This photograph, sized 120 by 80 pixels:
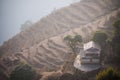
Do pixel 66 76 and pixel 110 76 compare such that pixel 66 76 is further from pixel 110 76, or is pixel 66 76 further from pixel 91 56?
pixel 110 76

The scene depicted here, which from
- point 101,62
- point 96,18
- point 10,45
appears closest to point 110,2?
point 96,18

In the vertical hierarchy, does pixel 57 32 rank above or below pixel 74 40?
above

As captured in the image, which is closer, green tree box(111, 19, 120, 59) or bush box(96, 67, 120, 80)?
bush box(96, 67, 120, 80)

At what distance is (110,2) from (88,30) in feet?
54.0

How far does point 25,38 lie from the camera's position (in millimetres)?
74812

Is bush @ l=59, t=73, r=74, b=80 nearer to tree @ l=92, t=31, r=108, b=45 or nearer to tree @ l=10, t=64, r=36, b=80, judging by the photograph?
tree @ l=10, t=64, r=36, b=80

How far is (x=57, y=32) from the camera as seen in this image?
67.8 m

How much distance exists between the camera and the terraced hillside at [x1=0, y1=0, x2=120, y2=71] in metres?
53.2

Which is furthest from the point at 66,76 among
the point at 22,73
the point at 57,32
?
the point at 57,32

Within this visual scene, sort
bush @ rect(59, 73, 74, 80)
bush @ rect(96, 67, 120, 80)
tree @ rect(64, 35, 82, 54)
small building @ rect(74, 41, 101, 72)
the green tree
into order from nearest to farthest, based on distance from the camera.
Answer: bush @ rect(96, 67, 120, 80) < small building @ rect(74, 41, 101, 72) < bush @ rect(59, 73, 74, 80) < the green tree < tree @ rect(64, 35, 82, 54)

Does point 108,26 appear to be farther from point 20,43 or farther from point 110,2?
point 20,43

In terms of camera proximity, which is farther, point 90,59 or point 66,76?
point 66,76

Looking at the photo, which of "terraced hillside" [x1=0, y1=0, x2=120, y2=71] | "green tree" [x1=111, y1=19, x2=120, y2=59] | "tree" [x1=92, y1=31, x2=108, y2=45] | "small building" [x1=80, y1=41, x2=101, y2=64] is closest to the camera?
"small building" [x1=80, y1=41, x2=101, y2=64]

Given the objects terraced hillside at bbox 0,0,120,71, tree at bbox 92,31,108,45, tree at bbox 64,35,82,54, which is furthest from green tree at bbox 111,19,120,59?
terraced hillside at bbox 0,0,120,71
